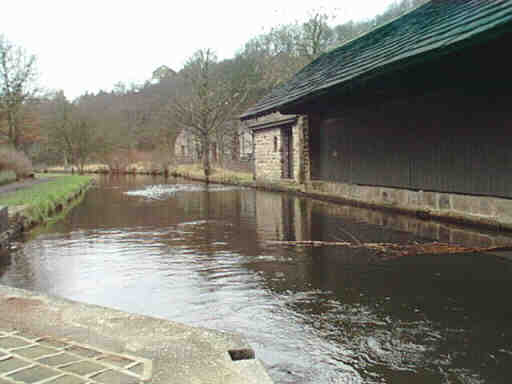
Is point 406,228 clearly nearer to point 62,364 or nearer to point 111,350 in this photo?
point 111,350

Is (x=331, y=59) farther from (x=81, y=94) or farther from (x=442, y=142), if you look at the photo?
(x=81, y=94)

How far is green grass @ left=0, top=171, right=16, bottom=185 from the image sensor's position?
1680 centimetres

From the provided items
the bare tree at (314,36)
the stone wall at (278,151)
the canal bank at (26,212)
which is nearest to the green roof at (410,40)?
the stone wall at (278,151)

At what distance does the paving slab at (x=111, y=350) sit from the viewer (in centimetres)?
204

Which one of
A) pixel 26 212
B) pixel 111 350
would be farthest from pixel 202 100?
pixel 111 350

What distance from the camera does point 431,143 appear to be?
28.8ft

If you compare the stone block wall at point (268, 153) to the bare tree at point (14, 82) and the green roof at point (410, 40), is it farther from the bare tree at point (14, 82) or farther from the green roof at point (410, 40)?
the bare tree at point (14, 82)

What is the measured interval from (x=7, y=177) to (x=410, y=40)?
53.7 ft

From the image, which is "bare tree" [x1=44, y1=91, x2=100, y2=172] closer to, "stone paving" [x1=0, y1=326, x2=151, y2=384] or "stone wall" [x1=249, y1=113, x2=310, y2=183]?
"stone wall" [x1=249, y1=113, x2=310, y2=183]

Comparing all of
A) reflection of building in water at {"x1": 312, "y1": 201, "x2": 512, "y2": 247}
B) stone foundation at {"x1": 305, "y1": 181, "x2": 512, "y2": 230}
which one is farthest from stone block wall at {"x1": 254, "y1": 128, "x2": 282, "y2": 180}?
reflection of building in water at {"x1": 312, "y1": 201, "x2": 512, "y2": 247}

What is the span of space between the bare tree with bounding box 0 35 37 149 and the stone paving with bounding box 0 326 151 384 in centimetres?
2337

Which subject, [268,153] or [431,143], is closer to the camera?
[431,143]

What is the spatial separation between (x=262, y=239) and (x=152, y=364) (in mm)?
4751

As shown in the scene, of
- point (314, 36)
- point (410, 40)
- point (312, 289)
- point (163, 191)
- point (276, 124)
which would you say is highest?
point (314, 36)
